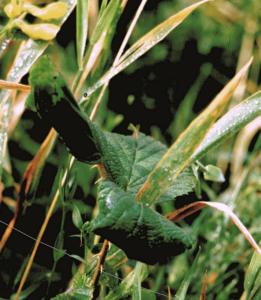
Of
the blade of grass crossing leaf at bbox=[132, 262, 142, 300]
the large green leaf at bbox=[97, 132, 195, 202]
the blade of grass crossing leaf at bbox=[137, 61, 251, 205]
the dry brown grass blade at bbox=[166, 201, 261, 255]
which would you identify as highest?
the blade of grass crossing leaf at bbox=[137, 61, 251, 205]

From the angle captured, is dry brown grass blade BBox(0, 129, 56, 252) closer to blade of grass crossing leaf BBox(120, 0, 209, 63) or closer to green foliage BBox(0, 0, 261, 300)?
green foliage BBox(0, 0, 261, 300)

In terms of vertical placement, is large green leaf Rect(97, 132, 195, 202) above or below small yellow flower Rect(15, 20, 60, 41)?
below

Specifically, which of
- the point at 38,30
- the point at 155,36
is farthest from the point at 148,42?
the point at 38,30

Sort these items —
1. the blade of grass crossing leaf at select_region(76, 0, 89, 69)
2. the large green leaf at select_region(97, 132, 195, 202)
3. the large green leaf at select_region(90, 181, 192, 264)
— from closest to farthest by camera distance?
the large green leaf at select_region(90, 181, 192, 264) → the large green leaf at select_region(97, 132, 195, 202) → the blade of grass crossing leaf at select_region(76, 0, 89, 69)

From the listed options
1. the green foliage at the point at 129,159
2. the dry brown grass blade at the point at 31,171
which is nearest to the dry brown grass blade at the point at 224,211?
the green foliage at the point at 129,159

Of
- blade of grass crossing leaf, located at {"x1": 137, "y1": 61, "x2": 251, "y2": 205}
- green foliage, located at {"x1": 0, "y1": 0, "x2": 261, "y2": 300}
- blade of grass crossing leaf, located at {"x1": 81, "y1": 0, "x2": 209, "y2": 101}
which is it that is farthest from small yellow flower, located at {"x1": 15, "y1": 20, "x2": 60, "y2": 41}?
blade of grass crossing leaf, located at {"x1": 137, "y1": 61, "x2": 251, "y2": 205}

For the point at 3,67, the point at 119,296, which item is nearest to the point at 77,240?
the point at 119,296

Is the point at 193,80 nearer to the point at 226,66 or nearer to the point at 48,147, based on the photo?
the point at 226,66

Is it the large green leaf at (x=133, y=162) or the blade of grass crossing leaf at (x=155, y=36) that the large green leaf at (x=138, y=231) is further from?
the blade of grass crossing leaf at (x=155, y=36)

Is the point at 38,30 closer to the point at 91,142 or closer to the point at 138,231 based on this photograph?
the point at 91,142
